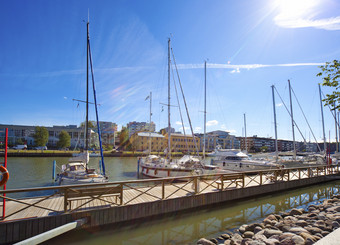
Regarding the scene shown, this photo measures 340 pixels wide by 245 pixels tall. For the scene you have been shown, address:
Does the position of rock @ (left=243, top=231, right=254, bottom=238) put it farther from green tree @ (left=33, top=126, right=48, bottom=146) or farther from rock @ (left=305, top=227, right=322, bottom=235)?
green tree @ (left=33, top=126, right=48, bottom=146)

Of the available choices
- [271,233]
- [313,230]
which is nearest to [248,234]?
[271,233]

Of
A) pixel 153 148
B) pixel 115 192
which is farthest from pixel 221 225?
pixel 153 148

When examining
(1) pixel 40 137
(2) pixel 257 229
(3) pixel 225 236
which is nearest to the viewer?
(3) pixel 225 236

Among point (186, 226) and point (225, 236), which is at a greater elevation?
point (225, 236)

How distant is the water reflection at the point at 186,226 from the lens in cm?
802

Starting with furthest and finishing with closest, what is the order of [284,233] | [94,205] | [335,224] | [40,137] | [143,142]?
[143,142] < [40,137] < [94,205] < [335,224] < [284,233]

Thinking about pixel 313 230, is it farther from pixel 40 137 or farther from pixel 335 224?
pixel 40 137

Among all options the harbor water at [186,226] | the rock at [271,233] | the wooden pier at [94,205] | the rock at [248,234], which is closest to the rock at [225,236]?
the harbor water at [186,226]

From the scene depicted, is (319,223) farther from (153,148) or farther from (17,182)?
(153,148)

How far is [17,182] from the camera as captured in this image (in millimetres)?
20266

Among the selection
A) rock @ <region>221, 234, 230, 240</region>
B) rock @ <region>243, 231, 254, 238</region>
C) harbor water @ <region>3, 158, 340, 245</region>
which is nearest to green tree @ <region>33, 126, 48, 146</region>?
harbor water @ <region>3, 158, 340, 245</region>

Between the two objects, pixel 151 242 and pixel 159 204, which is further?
pixel 159 204

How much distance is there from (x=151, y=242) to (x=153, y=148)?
283 feet

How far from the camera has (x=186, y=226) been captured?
9.58 meters
